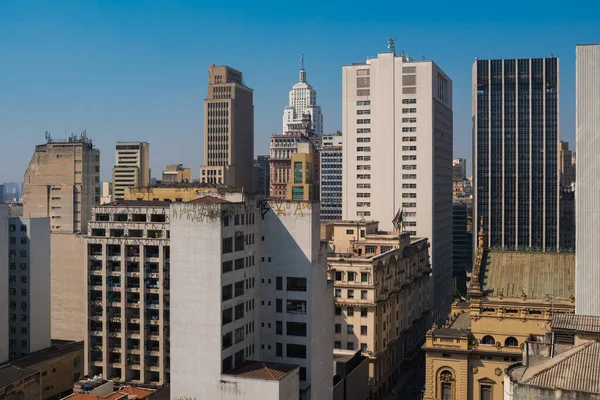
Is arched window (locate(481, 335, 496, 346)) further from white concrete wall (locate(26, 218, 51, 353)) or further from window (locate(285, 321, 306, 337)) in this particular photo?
white concrete wall (locate(26, 218, 51, 353))

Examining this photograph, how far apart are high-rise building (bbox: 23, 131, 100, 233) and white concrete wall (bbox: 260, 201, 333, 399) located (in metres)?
69.4

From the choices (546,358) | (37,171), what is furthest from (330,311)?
(37,171)

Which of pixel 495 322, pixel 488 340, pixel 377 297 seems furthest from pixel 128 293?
pixel 495 322

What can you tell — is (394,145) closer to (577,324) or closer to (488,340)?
Answer: (488,340)

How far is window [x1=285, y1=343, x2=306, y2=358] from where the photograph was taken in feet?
240

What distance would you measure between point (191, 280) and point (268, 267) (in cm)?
1052

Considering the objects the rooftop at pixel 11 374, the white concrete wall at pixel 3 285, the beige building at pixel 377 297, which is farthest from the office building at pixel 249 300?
the white concrete wall at pixel 3 285

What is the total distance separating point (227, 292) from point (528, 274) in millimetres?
45793

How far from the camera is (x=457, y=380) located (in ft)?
277

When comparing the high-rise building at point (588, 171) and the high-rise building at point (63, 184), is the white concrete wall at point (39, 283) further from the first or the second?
the high-rise building at point (588, 171)

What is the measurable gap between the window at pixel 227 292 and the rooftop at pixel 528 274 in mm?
39015

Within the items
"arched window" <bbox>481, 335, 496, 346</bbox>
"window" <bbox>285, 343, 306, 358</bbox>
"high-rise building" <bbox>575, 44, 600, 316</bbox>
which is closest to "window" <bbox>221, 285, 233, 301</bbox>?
"window" <bbox>285, 343, 306, 358</bbox>

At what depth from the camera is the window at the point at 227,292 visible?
66125mm

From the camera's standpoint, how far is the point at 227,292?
2638 inches
